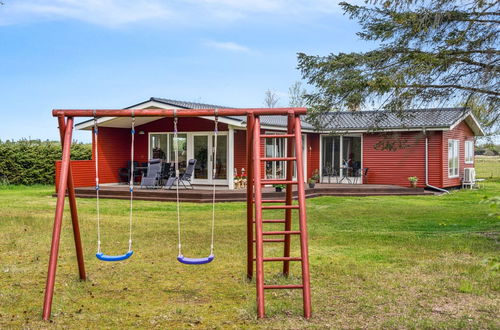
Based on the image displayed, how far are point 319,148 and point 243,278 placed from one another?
669 inches

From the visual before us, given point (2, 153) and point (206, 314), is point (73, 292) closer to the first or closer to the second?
point (206, 314)

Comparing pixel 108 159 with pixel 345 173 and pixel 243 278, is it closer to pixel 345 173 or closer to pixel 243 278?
pixel 345 173

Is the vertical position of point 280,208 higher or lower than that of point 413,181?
higher

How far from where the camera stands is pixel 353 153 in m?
23.1

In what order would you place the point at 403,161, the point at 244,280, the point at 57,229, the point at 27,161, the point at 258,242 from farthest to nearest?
1. the point at 27,161
2. the point at 403,161
3. the point at 244,280
4. the point at 57,229
5. the point at 258,242

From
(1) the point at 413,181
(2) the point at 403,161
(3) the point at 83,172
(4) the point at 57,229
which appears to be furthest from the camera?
(2) the point at 403,161

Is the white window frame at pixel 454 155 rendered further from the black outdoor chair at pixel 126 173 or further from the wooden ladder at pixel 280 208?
Answer: the wooden ladder at pixel 280 208

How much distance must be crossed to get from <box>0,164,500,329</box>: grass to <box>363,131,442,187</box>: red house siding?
8.78 meters

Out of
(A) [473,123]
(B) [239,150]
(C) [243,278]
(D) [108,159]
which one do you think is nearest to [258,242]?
(C) [243,278]

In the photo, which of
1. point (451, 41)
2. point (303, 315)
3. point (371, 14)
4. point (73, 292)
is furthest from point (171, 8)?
point (303, 315)

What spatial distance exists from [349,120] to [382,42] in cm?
1242

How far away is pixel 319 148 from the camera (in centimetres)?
2347

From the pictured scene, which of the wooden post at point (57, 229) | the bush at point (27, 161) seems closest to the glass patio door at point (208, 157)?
the bush at point (27, 161)

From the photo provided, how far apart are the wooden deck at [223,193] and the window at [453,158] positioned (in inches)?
89.1
